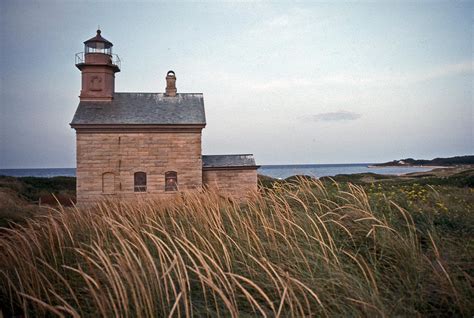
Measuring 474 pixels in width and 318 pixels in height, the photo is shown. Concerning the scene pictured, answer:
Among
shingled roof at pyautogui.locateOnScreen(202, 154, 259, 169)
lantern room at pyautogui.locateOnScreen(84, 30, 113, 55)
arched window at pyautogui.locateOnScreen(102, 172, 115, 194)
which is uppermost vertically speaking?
lantern room at pyautogui.locateOnScreen(84, 30, 113, 55)

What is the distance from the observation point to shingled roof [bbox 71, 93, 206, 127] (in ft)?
67.1

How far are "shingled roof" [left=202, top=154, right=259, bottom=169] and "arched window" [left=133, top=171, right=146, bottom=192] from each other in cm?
365

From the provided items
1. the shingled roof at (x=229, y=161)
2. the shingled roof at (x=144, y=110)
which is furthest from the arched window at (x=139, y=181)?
the shingled roof at (x=229, y=161)

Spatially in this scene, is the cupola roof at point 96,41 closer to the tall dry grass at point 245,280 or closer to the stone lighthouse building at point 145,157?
the stone lighthouse building at point 145,157

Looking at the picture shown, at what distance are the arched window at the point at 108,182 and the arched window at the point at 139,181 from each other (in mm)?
1240

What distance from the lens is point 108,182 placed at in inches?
787

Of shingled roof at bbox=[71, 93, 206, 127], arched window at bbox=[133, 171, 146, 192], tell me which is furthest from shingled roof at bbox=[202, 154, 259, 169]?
arched window at bbox=[133, 171, 146, 192]

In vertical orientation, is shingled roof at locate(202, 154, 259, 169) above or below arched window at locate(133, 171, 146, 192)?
above

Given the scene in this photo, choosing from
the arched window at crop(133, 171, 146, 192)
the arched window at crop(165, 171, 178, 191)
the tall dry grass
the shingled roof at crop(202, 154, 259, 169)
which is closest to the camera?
the tall dry grass

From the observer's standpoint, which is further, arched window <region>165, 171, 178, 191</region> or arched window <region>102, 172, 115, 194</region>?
arched window <region>165, 171, 178, 191</region>

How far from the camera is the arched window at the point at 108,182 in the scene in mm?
19938

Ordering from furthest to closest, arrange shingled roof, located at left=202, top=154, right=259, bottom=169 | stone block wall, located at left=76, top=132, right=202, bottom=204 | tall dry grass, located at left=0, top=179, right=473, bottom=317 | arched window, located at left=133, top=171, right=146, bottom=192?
shingled roof, located at left=202, top=154, right=259, bottom=169, arched window, located at left=133, top=171, right=146, bottom=192, stone block wall, located at left=76, top=132, right=202, bottom=204, tall dry grass, located at left=0, top=179, right=473, bottom=317

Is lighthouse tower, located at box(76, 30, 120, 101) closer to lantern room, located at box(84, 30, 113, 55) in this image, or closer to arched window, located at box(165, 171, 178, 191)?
lantern room, located at box(84, 30, 113, 55)

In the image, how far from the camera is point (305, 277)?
3.16 m
